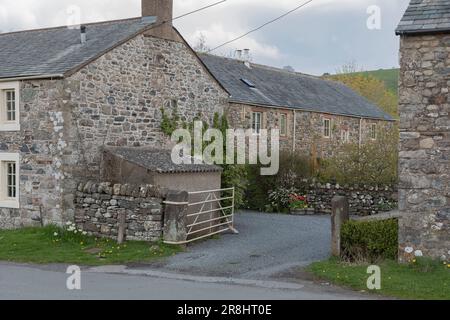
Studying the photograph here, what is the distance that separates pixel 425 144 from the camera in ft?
43.2

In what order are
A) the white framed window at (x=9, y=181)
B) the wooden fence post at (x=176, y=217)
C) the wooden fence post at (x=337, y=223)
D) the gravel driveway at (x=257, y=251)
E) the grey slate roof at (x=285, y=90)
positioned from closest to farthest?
the gravel driveway at (x=257, y=251) < the wooden fence post at (x=337, y=223) < the wooden fence post at (x=176, y=217) < the white framed window at (x=9, y=181) < the grey slate roof at (x=285, y=90)

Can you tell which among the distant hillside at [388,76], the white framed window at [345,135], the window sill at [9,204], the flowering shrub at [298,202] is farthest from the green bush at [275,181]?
the distant hillside at [388,76]

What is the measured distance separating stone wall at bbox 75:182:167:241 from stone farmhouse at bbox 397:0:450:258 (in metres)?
6.46

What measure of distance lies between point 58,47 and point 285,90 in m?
16.0

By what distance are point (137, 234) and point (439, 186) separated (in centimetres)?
792

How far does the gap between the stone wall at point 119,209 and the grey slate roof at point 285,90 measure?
10.7 m

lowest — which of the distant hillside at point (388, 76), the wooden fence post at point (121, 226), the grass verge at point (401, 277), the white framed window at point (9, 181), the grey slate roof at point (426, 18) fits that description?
the grass verge at point (401, 277)

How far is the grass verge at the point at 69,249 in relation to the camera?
599 inches

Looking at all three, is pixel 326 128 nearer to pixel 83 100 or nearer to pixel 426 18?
pixel 83 100

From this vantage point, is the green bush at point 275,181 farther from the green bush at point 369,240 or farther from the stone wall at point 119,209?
the green bush at point 369,240

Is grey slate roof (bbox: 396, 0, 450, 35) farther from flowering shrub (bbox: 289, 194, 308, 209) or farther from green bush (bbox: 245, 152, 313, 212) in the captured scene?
green bush (bbox: 245, 152, 313, 212)

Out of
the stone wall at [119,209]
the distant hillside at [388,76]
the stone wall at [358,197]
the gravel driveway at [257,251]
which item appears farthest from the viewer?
the distant hillside at [388,76]

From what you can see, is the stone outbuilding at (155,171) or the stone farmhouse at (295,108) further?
the stone farmhouse at (295,108)

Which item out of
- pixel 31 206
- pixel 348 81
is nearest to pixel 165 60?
pixel 31 206
